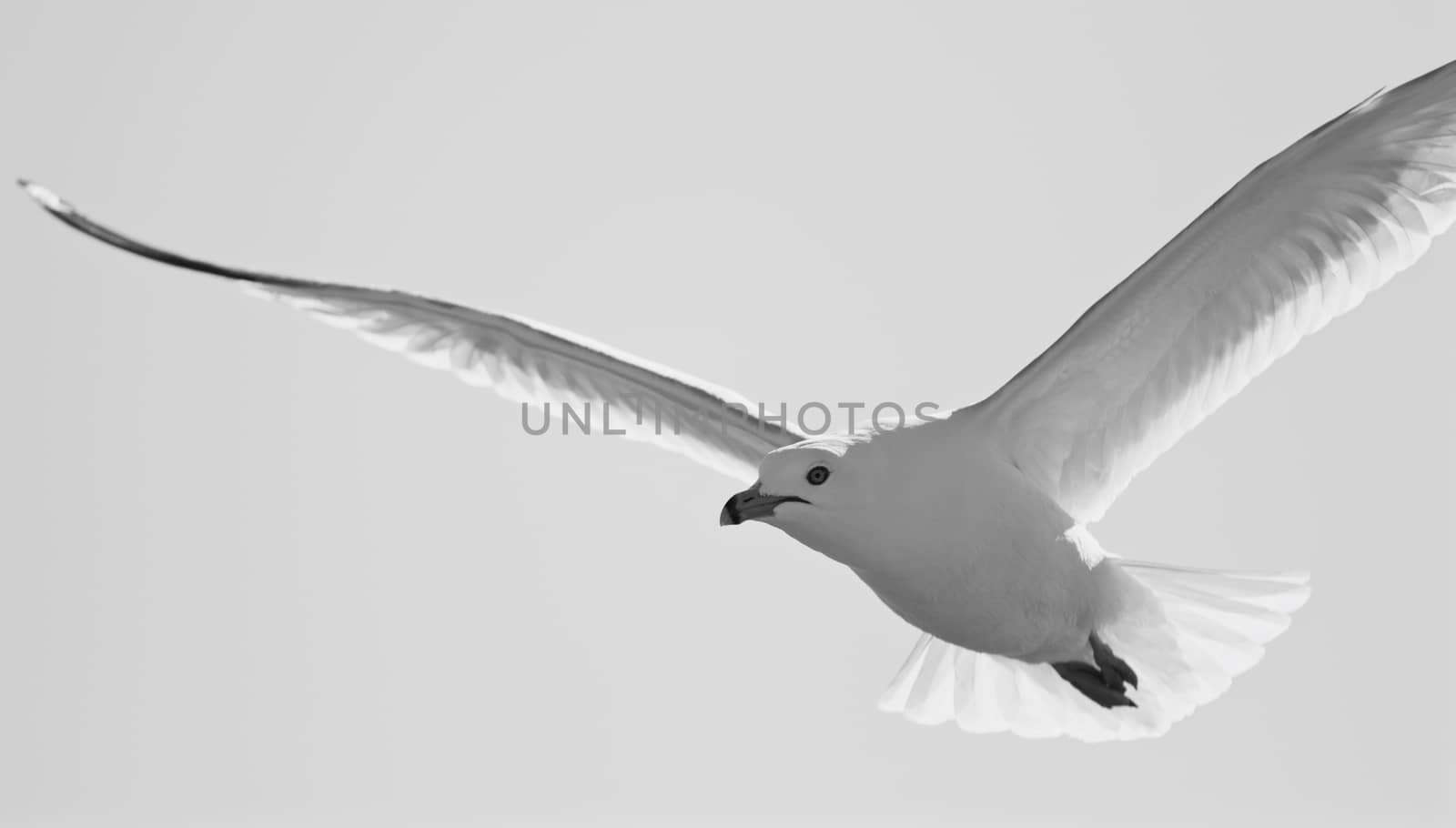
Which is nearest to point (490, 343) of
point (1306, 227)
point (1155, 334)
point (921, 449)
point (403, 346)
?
point (403, 346)

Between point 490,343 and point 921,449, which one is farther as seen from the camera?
point 490,343

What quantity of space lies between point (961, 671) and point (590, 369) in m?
1.99

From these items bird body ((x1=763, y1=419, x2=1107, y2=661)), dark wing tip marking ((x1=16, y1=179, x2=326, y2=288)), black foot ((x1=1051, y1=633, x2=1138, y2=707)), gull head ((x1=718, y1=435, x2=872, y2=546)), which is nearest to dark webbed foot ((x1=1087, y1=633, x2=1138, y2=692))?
black foot ((x1=1051, y1=633, x2=1138, y2=707))

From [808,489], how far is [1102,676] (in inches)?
65.5

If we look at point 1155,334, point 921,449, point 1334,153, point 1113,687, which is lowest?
point 1113,687

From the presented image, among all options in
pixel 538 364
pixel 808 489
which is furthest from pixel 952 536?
pixel 538 364

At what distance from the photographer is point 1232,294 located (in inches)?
265

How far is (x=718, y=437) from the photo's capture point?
7.72 metres

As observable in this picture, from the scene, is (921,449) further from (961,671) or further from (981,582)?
(961,671)

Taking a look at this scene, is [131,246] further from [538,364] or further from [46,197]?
[538,364]

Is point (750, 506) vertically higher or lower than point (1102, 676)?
higher

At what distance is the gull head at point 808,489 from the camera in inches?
245

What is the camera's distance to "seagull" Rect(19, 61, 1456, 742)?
633 cm

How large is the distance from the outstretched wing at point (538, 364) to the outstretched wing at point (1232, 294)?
3.49 ft
